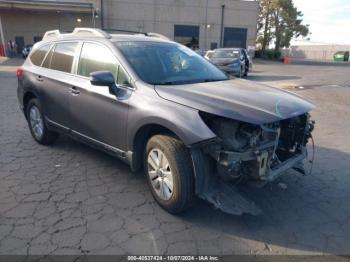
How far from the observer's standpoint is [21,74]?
18.4 feet

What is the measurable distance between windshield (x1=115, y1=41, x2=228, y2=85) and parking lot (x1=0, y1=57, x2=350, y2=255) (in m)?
1.42

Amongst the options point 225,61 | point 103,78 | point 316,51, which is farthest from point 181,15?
point 316,51

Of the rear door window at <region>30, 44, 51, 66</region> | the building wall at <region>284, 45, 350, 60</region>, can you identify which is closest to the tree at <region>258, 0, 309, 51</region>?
A: the building wall at <region>284, 45, 350, 60</region>

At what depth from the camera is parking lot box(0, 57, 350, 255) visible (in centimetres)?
292

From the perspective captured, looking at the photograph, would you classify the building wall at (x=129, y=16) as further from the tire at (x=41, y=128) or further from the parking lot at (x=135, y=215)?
the parking lot at (x=135, y=215)

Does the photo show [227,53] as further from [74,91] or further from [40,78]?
[74,91]

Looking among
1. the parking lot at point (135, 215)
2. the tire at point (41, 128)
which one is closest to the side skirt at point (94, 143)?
the tire at point (41, 128)

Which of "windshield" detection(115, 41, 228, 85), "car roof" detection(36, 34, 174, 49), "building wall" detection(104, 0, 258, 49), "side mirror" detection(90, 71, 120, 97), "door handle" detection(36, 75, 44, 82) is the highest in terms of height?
"building wall" detection(104, 0, 258, 49)

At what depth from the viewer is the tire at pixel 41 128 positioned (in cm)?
520

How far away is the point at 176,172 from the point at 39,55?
365cm

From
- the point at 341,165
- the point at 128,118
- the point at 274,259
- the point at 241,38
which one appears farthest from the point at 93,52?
the point at 241,38

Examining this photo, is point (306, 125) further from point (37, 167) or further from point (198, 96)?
point (37, 167)

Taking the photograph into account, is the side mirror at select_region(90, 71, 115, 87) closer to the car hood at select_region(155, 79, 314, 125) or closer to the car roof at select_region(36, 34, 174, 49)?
the car hood at select_region(155, 79, 314, 125)

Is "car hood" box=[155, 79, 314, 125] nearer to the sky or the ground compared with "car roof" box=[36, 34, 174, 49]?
nearer to the ground
